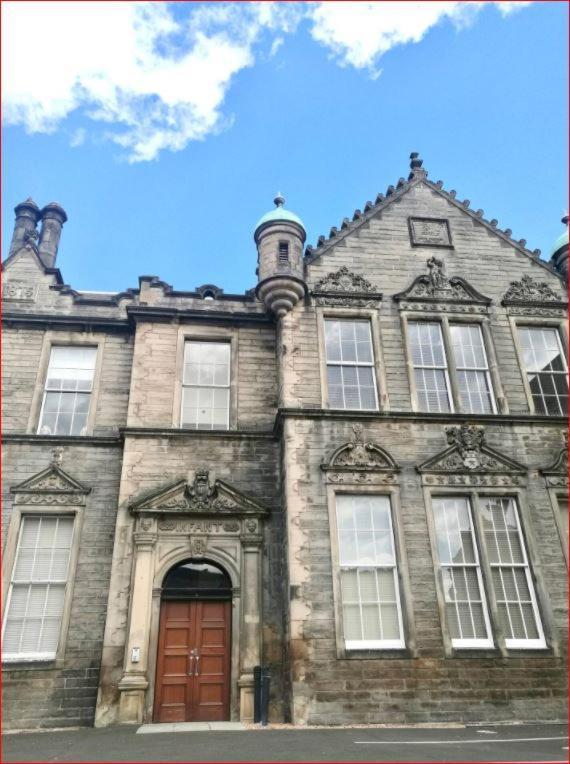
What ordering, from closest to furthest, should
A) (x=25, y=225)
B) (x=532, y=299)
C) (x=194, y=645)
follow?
1. (x=194, y=645)
2. (x=532, y=299)
3. (x=25, y=225)

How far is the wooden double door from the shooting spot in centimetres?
1146

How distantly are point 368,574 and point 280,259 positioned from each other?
7.65 metres

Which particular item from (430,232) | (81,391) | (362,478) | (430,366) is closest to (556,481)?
(430,366)

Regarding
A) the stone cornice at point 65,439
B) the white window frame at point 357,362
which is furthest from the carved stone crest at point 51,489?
the white window frame at point 357,362

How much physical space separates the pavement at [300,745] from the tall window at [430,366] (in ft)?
21.9

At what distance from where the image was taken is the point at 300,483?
1241 cm

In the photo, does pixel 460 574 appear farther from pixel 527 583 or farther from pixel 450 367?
pixel 450 367

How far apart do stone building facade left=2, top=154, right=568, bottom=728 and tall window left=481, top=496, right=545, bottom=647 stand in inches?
1.8

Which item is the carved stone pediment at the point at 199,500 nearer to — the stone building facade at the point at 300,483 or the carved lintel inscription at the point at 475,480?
the stone building facade at the point at 300,483

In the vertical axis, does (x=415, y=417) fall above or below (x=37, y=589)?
above

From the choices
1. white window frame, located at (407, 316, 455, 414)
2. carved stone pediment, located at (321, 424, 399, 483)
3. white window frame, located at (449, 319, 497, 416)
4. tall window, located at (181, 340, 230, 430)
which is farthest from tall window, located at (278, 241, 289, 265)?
carved stone pediment, located at (321, 424, 399, 483)

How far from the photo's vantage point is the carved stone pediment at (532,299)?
1537cm

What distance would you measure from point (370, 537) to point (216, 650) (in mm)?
3861

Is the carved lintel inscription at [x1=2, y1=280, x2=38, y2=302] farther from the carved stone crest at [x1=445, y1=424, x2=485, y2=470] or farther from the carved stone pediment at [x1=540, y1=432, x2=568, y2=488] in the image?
the carved stone pediment at [x1=540, y1=432, x2=568, y2=488]
